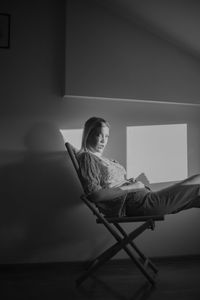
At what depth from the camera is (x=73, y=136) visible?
276 centimetres

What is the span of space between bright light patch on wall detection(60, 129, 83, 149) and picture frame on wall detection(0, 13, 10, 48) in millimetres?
844

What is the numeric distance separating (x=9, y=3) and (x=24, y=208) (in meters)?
1.68

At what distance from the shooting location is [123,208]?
2.25 metres

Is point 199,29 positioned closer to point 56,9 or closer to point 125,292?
point 56,9

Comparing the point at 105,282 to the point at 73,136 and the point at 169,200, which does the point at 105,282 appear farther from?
the point at 73,136

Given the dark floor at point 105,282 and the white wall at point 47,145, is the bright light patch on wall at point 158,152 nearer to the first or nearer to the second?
the white wall at point 47,145

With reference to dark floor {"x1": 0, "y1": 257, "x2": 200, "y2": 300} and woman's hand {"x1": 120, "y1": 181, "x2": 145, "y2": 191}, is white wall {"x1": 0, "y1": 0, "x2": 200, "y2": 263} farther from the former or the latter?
Result: woman's hand {"x1": 120, "y1": 181, "x2": 145, "y2": 191}

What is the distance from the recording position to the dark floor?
1.98 meters

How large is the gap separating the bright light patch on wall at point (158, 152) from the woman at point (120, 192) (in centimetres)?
44

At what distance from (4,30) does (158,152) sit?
5.39 feet

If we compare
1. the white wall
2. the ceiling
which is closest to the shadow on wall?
the white wall

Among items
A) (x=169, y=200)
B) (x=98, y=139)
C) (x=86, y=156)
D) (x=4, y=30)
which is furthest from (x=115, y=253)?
(x=4, y=30)

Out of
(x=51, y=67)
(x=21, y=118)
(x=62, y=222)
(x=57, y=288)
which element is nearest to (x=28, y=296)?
(x=57, y=288)

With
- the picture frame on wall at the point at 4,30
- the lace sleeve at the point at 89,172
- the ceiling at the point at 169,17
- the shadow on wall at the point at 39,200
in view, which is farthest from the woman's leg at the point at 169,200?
the picture frame on wall at the point at 4,30
